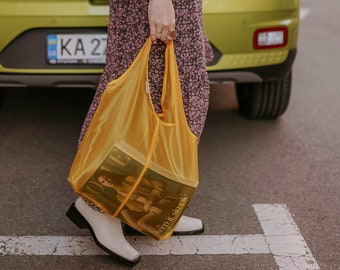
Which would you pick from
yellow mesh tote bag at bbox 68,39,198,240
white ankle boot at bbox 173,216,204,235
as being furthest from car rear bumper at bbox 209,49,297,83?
yellow mesh tote bag at bbox 68,39,198,240

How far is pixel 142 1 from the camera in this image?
2236mm

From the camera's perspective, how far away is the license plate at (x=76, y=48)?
322cm

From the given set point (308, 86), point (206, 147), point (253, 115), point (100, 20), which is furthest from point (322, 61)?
point (100, 20)

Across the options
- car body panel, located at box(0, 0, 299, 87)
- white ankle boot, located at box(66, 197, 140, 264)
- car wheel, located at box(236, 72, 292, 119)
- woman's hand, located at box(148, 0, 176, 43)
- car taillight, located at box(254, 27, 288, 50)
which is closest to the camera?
woman's hand, located at box(148, 0, 176, 43)

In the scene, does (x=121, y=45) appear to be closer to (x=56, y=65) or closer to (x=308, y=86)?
(x=56, y=65)

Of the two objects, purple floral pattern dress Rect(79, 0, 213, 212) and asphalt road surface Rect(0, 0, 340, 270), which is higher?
purple floral pattern dress Rect(79, 0, 213, 212)

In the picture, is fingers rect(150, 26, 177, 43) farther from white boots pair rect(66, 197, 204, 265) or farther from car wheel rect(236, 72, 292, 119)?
car wheel rect(236, 72, 292, 119)

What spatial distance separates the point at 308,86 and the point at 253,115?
Result: 42.9 inches

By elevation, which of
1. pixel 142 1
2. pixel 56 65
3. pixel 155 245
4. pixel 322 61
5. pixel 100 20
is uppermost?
pixel 142 1

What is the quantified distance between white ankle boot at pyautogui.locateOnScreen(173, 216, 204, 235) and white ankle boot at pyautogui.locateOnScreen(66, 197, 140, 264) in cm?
28

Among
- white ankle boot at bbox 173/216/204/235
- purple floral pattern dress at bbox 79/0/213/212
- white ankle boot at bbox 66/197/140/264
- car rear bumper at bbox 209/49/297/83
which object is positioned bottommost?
white ankle boot at bbox 173/216/204/235

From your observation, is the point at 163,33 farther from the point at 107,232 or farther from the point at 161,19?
the point at 107,232

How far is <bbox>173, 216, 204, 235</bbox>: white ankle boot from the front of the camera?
271 centimetres

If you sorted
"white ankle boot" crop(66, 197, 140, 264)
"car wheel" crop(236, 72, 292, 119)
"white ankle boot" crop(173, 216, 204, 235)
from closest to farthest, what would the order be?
1. "white ankle boot" crop(66, 197, 140, 264)
2. "white ankle boot" crop(173, 216, 204, 235)
3. "car wheel" crop(236, 72, 292, 119)
